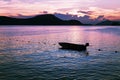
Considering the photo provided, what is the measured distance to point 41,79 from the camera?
25.7m

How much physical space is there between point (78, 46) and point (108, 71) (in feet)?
82.3

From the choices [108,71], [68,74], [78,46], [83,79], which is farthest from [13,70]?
[78,46]

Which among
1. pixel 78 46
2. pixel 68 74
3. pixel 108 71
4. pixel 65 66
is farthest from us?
pixel 78 46

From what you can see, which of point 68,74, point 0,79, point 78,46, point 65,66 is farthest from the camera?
point 78,46

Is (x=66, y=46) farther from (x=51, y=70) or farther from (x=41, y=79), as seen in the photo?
(x=41, y=79)

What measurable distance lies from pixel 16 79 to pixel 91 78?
9.66 m

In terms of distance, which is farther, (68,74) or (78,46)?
(78,46)

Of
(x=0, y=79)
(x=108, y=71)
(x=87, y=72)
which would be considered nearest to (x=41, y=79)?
(x=0, y=79)

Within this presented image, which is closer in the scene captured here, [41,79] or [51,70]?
[41,79]

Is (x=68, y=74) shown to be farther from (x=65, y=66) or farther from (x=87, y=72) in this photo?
(x=65, y=66)

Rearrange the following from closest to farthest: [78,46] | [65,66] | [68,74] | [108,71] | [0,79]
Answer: [0,79], [68,74], [108,71], [65,66], [78,46]

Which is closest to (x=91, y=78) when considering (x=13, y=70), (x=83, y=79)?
(x=83, y=79)

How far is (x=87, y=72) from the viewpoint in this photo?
29703 mm

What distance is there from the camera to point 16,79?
83.5ft
